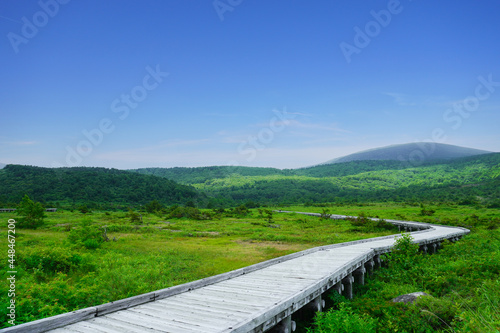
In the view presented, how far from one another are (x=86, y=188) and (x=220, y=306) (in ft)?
312

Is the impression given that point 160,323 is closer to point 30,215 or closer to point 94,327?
point 94,327

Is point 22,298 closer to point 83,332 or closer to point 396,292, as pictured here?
point 83,332

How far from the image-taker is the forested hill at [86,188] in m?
83.6

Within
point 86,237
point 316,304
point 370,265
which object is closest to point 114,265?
point 86,237

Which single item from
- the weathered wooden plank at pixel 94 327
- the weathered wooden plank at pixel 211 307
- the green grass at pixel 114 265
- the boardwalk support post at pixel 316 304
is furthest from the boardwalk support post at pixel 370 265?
the weathered wooden plank at pixel 94 327

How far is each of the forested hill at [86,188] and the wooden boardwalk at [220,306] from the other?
80.1m

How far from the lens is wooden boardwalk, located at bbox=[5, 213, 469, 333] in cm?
567

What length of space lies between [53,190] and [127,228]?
211 feet

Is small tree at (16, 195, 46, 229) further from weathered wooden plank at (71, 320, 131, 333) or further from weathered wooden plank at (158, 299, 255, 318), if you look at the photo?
weathered wooden plank at (71, 320, 131, 333)

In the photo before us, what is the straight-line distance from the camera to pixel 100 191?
3595 inches

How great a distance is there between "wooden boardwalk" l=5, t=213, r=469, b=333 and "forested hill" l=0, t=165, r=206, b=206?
263ft

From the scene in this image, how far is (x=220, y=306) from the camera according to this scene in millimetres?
6922

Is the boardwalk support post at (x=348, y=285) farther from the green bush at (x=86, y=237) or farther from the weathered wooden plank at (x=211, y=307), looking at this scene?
the green bush at (x=86, y=237)

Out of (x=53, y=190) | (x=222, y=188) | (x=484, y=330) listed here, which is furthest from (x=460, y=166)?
(x=484, y=330)
